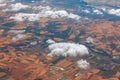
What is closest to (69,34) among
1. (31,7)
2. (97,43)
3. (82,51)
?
(97,43)

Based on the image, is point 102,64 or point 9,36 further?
point 9,36

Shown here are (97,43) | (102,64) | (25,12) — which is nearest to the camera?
(102,64)

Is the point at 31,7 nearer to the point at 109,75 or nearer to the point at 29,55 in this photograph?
the point at 29,55

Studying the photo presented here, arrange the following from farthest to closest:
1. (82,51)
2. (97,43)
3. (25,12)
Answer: (25,12)
(97,43)
(82,51)

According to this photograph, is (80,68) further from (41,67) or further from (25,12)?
(25,12)

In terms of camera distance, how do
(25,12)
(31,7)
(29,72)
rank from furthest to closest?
(31,7) → (25,12) → (29,72)

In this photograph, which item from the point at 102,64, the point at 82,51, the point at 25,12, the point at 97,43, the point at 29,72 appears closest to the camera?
the point at 29,72

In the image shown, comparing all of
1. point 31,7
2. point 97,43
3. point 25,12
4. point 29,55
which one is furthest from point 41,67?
point 31,7

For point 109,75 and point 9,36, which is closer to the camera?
point 109,75
